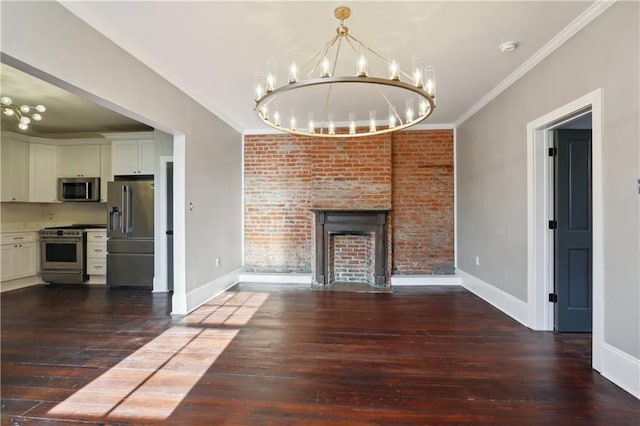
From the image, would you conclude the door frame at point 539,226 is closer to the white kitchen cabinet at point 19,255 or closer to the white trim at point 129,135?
the white trim at point 129,135

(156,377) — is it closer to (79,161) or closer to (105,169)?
(105,169)

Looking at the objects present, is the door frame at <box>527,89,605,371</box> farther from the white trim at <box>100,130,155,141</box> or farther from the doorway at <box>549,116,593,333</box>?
the white trim at <box>100,130,155,141</box>

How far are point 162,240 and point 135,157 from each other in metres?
1.54

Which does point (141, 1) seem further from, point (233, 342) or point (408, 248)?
point (408, 248)

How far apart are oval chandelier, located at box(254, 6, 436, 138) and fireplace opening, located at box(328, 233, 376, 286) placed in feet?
6.07

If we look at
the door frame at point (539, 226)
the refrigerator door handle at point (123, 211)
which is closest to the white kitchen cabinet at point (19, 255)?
the refrigerator door handle at point (123, 211)

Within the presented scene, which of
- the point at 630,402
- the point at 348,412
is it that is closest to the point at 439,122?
the point at 630,402

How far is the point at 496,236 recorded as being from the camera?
13.0 feet

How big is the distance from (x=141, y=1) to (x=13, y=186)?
501cm

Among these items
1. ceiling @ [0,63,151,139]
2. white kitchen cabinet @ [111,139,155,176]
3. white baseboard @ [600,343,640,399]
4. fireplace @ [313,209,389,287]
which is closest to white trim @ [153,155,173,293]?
white kitchen cabinet @ [111,139,155,176]

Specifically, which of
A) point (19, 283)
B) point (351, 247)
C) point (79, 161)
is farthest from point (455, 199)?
Answer: point (19, 283)

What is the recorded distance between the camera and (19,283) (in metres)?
5.18

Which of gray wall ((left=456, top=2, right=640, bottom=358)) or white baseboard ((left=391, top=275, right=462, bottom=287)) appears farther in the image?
white baseboard ((left=391, top=275, right=462, bottom=287))

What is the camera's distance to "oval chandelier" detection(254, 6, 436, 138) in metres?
1.93
